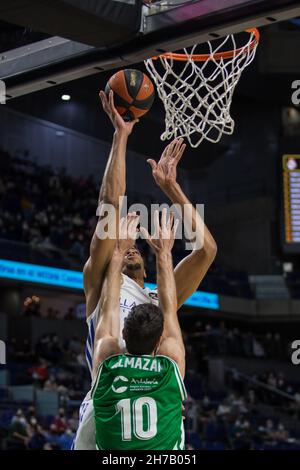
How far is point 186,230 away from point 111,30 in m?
1.20

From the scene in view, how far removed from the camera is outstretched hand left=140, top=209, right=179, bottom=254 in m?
3.55

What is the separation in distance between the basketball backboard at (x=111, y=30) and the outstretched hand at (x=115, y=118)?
1.38 ft

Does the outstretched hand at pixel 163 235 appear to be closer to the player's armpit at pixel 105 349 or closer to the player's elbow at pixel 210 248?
the player's elbow at pixel 210 248

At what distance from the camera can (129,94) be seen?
4.21 metres

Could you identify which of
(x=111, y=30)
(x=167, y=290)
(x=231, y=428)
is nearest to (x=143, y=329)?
(x=167, y=290)

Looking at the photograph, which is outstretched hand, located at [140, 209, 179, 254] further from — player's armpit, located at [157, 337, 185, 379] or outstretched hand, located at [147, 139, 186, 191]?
player's armpit, located at [157, 337, 185, 379]

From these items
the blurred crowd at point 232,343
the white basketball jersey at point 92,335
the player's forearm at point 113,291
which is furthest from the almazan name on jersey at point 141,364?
the blurred crowd at point 232,343

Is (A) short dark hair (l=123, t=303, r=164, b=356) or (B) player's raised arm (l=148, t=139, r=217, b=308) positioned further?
(B) player's raised arm (l=148, t=139, r=217, b=308)

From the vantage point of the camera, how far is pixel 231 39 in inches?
253

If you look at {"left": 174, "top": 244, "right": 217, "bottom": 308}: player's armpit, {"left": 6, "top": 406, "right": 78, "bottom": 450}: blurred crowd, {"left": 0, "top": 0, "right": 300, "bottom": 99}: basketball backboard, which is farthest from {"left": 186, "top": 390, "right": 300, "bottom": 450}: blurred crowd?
{"left": 174, "top": 244, "right": 217, "bottom": 308}: player's armpit

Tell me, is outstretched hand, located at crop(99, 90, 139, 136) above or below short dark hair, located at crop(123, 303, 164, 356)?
above

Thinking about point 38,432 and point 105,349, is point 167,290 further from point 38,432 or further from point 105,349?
point 38,432

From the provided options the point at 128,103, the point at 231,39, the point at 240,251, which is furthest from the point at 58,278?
the point at 128,103

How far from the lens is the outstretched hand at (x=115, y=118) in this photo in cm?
384
